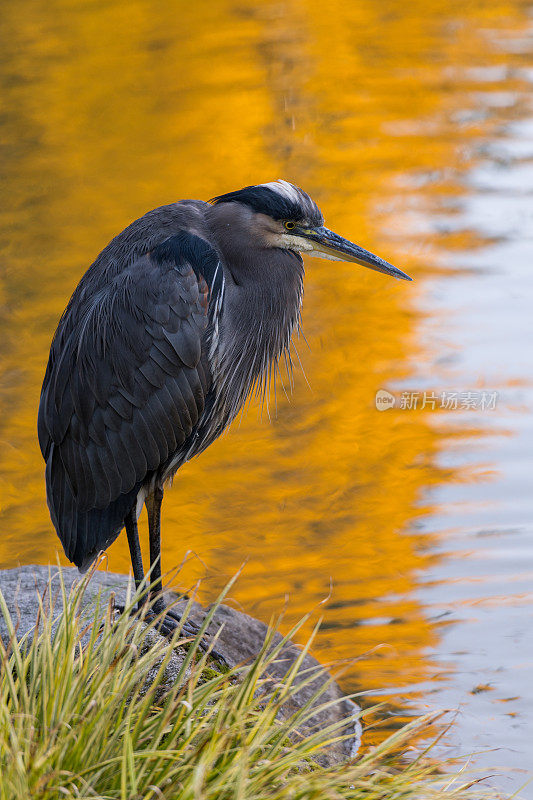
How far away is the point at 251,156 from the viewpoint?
11.0m

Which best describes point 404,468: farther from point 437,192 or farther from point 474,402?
point 437,192

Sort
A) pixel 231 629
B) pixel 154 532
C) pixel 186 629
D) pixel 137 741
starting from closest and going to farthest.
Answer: pixel 137 741 → pixel 186 629 → pixel 154 532 → pixel 231 629

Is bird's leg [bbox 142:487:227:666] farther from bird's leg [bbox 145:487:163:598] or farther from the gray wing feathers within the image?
the gray wing feathers

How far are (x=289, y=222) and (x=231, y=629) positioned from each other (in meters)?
1.64

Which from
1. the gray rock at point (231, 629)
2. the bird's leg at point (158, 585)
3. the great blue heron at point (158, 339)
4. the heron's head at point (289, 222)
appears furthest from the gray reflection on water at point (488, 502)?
the heron's head at point (289, 222)

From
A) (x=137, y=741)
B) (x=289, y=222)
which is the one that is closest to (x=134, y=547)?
(x=137, y=741)

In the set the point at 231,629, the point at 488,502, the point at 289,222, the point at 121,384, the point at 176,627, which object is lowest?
the point at 488,502

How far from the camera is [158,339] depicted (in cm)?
392

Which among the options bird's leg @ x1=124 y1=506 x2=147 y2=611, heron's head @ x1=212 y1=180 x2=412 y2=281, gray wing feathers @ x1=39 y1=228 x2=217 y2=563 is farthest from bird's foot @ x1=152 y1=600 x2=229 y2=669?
Result: heron's head @ x1=212 y1=180 x2=412 y2=281

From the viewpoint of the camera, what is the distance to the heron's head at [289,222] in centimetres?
392

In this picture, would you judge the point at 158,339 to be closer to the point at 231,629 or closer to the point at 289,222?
the point at 289,222

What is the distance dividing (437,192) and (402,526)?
191 inches

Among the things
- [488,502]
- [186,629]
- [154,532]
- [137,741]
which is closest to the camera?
[137,741]

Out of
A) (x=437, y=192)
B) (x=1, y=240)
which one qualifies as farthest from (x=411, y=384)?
(x=1, y=240)
